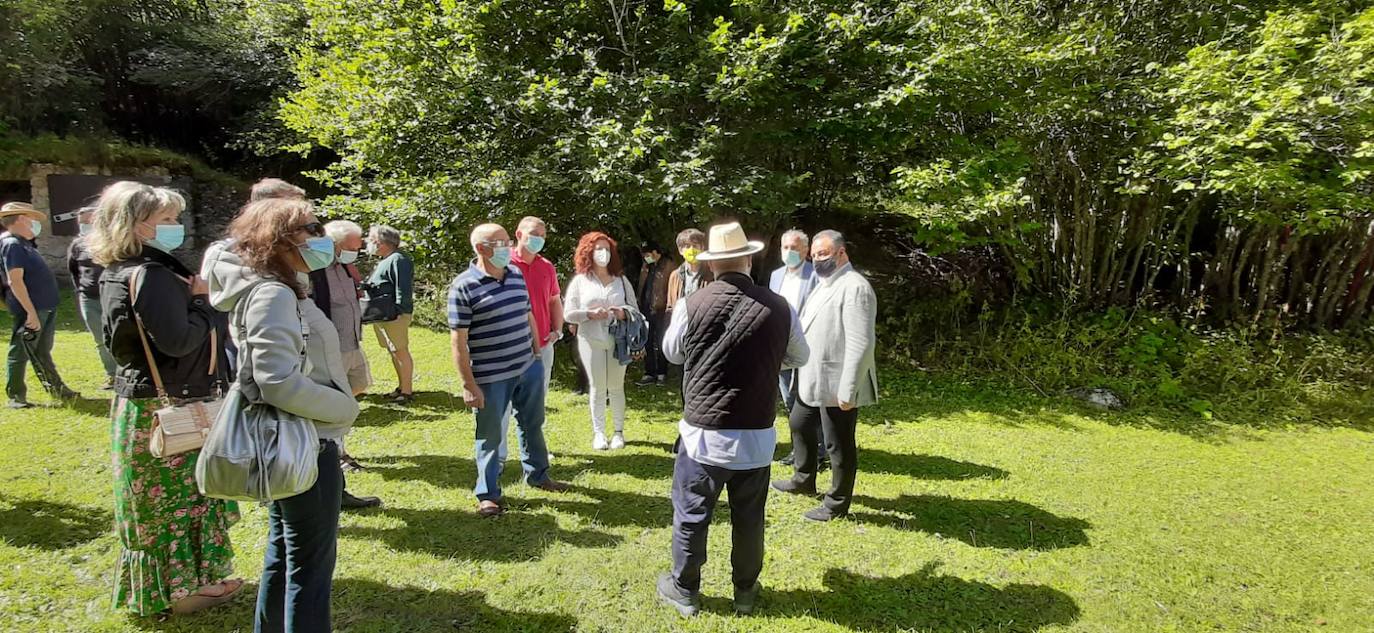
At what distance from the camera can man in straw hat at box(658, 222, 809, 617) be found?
294 cm

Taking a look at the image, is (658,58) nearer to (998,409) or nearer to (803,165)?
(803,165)

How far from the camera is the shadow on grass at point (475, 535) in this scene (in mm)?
3793

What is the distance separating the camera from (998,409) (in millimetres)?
7043

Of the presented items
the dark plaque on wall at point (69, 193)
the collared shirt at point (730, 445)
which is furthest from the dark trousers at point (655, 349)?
the dark plaque on wall at point (69, 193)

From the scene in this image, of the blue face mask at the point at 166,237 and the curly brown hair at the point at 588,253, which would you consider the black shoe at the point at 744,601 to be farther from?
the blue face mask at the point at 166,237

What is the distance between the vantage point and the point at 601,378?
5348 millimetres

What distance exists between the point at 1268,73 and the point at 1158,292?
365cm

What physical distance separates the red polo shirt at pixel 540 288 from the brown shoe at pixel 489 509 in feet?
3.76

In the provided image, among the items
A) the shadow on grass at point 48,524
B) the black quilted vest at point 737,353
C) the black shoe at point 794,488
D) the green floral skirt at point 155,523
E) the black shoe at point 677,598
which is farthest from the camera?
the black shoe at point 794,488

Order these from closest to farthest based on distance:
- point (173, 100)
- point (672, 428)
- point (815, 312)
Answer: point (815, 312) < point (672, 428) < point (173, 100)

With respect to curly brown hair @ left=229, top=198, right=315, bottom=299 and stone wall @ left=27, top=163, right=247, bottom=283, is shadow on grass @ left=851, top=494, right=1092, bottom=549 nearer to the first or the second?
curly brown hair @ left=229, top=198, right=315, bottom=299

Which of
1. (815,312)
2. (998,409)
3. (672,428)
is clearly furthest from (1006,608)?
(998,409)

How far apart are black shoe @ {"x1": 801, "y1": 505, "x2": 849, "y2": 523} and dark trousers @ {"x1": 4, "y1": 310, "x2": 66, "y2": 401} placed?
685cm

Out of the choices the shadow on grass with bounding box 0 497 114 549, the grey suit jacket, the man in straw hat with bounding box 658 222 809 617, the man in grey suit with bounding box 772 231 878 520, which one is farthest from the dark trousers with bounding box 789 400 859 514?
the shadow on grass with bounding box 0 497 114 549
